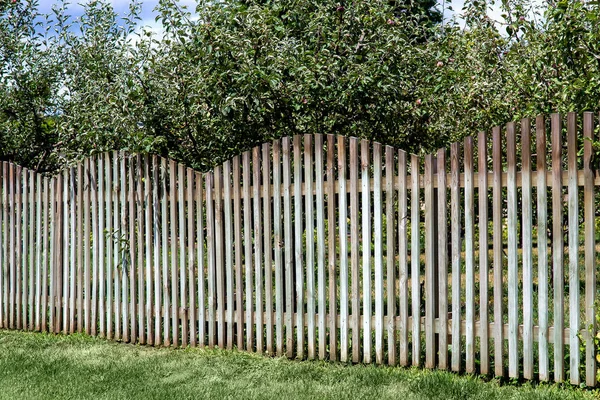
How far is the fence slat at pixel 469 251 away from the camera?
4.96m

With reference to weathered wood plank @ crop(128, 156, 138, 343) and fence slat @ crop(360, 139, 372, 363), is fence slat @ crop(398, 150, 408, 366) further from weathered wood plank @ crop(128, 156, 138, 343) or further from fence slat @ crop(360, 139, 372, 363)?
weathered wood plank @ crop(128, 156, 138, 343)

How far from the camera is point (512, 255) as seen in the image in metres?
4.91

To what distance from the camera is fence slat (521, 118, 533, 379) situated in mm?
4742

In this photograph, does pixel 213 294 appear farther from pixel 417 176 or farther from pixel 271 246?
pixel 417 176

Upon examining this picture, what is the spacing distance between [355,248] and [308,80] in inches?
74.2

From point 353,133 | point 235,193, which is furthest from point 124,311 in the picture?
point 353,133

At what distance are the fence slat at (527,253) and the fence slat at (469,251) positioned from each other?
34cm

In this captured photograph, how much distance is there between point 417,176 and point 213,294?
83.8 inches

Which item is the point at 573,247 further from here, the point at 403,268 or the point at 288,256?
the point at 288,256

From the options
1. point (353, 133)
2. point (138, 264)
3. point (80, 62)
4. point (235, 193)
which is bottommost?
point (138, 264)

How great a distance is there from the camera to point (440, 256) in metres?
5.13

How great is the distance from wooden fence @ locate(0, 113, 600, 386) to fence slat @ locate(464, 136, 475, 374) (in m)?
0.01

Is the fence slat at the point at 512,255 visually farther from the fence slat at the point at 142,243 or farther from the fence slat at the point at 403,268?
the fence slat at the point at 142,243

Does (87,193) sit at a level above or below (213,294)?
above
